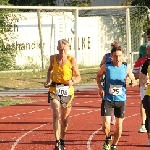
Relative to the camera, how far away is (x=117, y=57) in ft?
41.8

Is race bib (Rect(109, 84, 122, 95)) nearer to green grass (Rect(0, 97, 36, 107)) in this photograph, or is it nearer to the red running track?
the red running track

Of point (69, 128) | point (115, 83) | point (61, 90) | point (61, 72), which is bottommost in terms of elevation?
point (69, 128)

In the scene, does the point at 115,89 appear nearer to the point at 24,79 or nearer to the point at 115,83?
the point at 115,83

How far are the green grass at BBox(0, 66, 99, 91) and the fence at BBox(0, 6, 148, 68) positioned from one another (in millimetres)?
1096

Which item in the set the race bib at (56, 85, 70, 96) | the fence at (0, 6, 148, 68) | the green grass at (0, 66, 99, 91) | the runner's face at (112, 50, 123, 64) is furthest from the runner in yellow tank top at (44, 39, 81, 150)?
the fence at (0, 6, 148, 68)

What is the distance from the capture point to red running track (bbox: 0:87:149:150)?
1422cm

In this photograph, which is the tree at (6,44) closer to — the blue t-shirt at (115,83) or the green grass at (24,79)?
the green grass at (24,79)

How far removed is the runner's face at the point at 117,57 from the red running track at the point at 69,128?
1757mm

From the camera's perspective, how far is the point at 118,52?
12680 mm

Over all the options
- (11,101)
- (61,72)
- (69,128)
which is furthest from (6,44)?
(61,72)

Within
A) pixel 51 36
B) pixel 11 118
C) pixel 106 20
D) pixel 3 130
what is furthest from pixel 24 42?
pixel 3 130

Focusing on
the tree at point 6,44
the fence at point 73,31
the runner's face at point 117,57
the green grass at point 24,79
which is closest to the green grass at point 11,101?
the green grass at point 24,79

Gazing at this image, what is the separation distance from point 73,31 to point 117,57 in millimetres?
24665

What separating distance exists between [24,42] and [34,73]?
8.24 feet
